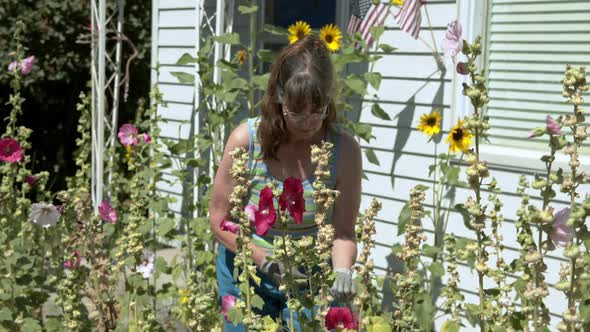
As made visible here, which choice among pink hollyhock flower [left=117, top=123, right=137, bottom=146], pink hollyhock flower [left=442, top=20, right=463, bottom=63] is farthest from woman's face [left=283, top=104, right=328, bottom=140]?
pink hollyhock flower [left=117, top=123, right=137, bottom=146]

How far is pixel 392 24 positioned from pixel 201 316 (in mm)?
3346

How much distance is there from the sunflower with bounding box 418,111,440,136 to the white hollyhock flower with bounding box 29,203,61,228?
204 cm

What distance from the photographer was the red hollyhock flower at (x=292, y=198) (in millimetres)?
1722

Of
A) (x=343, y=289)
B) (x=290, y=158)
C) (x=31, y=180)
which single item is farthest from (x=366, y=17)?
(x=343, y=289)

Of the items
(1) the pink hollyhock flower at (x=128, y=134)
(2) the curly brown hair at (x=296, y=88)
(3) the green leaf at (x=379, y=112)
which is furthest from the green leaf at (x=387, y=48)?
(2) the curly brown hair at (x=296, y=88)

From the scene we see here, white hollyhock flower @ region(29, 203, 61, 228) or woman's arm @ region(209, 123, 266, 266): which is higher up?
woman's arm @ region(209, 123, 266, 266)

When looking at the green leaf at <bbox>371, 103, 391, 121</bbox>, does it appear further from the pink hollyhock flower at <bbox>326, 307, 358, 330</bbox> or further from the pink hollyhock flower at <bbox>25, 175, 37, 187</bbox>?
the pink hollyhock flower at <bbox>326, 307, 358, 330</bbox>

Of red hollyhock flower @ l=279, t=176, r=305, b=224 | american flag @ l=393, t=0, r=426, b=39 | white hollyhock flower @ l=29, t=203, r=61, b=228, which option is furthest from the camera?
american flag @ l=393, t=0, r=426, b=39

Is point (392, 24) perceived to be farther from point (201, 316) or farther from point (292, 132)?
point (201, 316)

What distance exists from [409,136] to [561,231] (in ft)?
11.3

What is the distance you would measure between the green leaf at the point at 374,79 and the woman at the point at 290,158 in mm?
1767

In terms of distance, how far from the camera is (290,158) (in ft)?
9.64

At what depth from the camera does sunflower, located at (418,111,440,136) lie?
4.49 metres

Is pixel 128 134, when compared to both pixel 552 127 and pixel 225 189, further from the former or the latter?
pixel 552 127
